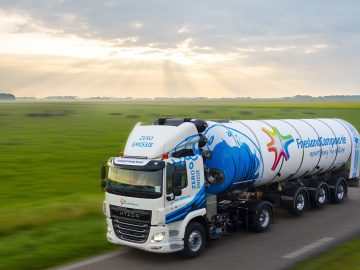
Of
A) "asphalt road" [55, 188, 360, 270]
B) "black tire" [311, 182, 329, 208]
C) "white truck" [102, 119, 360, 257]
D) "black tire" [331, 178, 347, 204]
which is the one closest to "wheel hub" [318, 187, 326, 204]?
"black tire" [311, 182, 329, 208]

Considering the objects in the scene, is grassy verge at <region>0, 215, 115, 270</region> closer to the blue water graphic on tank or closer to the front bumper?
the front bumper

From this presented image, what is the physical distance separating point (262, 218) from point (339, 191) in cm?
624

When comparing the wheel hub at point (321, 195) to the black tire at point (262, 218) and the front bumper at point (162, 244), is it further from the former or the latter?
the front bumper at point (162, 244)

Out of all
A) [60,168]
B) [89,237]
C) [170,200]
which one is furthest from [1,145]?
[170,200]

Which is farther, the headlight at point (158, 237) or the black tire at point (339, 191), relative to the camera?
the black tire at point (339, 191)

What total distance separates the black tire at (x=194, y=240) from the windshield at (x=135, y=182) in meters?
1.59

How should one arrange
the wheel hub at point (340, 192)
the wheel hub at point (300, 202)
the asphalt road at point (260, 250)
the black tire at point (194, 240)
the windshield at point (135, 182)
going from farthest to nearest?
1. the wheel hub at point (340, 192)
2. the wheel hub at point (300, 202)
3. the black tire at point (194, 240)
4. the asphalt road at point (260, 250)
5. the windshield at point (135, 182)

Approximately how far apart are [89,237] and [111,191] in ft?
8.28

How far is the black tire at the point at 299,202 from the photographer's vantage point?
57.3 feet

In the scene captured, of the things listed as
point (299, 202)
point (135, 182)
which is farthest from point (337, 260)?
point (299, 202)

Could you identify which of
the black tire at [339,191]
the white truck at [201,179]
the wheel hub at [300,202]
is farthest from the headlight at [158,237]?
the black tire at [339,191]

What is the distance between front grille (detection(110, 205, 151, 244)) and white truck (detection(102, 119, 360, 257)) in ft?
0.09

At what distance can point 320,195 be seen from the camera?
62.7 ft

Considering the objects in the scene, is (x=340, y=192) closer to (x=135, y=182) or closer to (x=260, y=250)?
(x=260, y=250)
